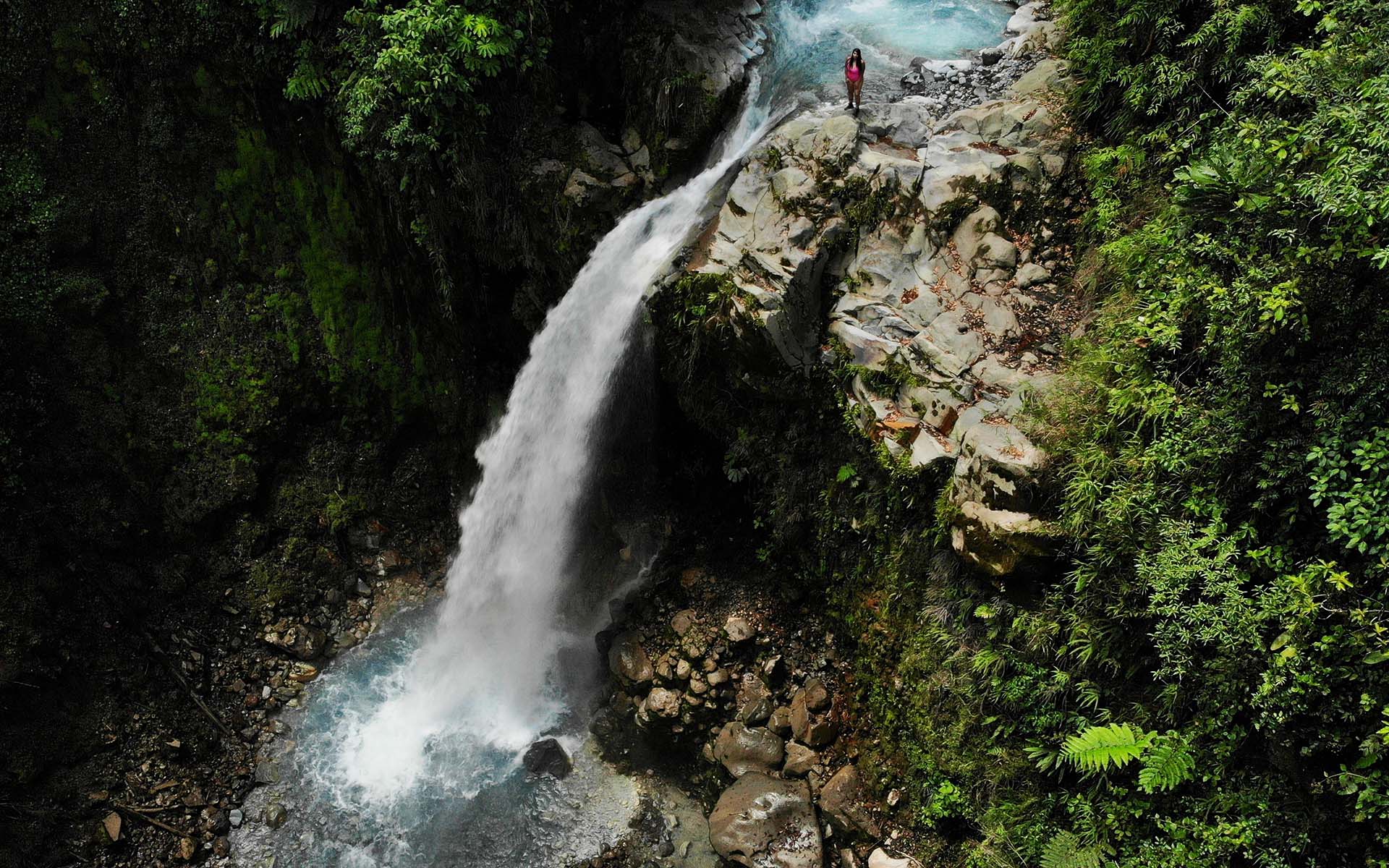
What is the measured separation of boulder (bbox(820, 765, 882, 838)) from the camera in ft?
23.1

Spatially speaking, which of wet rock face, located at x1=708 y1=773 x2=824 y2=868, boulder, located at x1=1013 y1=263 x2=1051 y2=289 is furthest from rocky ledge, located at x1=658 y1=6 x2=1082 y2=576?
wet rock face, located at x1=708 y1=773 x2=824 y2=868

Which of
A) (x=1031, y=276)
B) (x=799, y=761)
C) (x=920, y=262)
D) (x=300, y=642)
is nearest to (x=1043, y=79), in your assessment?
(x=1031, y=276)

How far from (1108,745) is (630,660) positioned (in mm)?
5467

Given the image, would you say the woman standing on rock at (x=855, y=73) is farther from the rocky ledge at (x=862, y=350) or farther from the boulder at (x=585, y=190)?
the boulder at (x=585, y=190)

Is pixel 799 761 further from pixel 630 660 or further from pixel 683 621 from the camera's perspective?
pixel 630 660

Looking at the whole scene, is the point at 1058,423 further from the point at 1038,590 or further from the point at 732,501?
the point at 732,501

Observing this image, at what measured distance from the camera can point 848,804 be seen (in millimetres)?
7215

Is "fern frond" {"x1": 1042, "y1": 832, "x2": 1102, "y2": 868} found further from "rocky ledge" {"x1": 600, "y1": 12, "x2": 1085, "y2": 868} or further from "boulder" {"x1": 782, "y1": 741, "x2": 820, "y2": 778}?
"boulder" {"x1": 782, "y1": 741, "x2": 820, "y2": 778}

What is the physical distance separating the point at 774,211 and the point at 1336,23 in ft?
15.6

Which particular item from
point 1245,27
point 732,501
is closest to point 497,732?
point 732,501

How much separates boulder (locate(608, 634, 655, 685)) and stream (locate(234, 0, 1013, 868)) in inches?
20.6

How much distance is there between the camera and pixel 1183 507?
5.16m

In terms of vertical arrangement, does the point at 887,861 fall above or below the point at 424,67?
below

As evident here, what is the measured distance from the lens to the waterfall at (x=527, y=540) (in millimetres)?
9008
